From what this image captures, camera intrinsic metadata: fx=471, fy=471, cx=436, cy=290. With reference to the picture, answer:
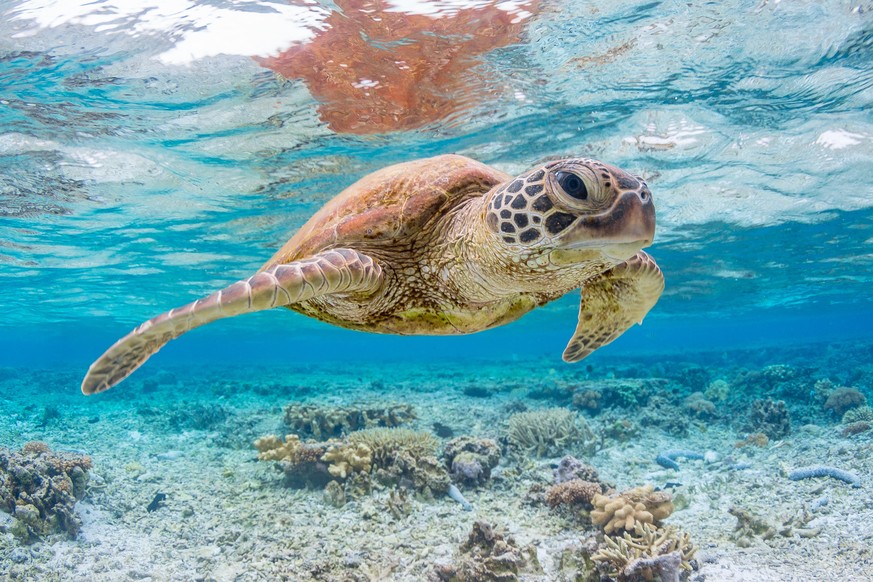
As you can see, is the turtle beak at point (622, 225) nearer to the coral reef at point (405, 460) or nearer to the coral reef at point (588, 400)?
the coral reef at point (405, 460)

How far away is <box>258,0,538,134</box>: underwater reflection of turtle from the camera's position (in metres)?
6.04

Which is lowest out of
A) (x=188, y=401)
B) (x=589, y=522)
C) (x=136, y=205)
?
(x=188, y=401)

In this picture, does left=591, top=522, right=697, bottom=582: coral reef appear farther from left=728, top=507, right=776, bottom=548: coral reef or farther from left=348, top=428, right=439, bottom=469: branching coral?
left=348, top=428, right=439, bottom=469: branching coral

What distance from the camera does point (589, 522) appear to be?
5184 mm

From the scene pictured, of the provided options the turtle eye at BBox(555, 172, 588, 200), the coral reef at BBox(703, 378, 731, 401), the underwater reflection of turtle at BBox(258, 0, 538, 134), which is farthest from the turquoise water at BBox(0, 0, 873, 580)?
the turtle eye at BBox(555, 172, 588, 200)

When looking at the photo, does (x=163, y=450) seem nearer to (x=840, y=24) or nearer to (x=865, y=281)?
(x=840, y=24)

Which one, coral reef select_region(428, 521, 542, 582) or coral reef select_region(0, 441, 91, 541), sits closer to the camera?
coral reef select_region(428, 521, 542, 582)

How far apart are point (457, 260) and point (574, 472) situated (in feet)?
13.5

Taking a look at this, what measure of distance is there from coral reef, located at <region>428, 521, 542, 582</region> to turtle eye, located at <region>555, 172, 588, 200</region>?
3317 millimetres

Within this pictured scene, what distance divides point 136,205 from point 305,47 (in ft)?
26.9

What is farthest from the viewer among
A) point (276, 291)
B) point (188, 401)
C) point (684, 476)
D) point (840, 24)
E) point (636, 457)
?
point (188, 401)

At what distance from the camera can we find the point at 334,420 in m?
9.28

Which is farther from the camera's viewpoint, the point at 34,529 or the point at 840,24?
the point at 840,24

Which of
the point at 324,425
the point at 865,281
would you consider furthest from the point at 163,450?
the point at 865,281
